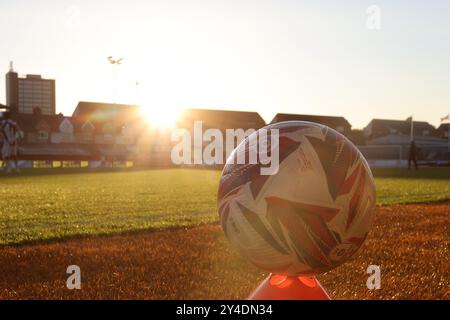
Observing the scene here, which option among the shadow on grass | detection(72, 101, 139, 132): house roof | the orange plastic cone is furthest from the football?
detection(72, 101, 139, 132): house roof

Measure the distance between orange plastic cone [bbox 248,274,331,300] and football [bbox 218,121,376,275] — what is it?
10 centimetres

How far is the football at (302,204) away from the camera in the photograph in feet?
12.3

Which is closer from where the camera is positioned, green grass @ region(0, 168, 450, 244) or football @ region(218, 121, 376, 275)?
football @ region(218, 121, 376, 275)

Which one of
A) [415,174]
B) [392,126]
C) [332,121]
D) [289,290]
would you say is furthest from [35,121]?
[289,290]

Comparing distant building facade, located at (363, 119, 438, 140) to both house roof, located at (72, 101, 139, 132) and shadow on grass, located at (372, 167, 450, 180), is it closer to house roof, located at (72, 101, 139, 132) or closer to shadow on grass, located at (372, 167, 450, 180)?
house roof, located at (72, 101, 139, 132)

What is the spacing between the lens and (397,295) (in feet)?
15.8

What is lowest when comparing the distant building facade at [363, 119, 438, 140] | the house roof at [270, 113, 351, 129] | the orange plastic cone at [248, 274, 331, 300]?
the orange plastic cone at [248, 274, 331, 300]

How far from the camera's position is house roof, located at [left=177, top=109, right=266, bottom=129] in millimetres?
70562

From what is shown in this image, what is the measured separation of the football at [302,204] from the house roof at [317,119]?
70.3 metres

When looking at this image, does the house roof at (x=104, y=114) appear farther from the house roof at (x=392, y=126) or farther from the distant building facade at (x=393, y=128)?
the house roof at (x=392, y=126)

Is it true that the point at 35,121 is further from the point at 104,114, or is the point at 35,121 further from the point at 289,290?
the point at 289,290

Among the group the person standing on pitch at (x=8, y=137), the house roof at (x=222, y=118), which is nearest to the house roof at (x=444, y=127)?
the house roof at (x=222, y=118)

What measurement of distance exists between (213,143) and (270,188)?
55839 millimetres

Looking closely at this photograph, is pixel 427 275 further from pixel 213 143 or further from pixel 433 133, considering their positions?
pixel 433 133
